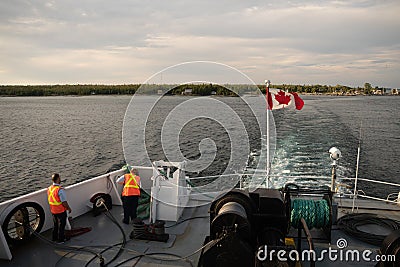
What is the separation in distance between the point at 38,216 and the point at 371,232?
5.89m

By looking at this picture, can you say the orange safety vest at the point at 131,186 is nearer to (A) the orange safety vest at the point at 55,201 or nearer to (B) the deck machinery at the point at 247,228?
(A) the orange safety vest at the point at 55,201

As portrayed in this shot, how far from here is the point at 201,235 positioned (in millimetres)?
5766

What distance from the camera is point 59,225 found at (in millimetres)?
5383

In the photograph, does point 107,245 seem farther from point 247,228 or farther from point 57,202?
point 247,228

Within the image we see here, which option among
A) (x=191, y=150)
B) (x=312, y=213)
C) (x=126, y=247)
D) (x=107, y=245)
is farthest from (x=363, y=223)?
(x=191, y=150)

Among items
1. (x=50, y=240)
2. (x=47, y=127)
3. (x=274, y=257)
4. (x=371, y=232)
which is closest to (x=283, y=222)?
(x=274, y=257)

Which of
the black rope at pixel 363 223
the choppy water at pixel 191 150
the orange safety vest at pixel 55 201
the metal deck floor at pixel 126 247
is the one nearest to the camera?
the metal deck floor at pixel 126 247

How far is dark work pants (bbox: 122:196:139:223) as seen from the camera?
6115 millimetres

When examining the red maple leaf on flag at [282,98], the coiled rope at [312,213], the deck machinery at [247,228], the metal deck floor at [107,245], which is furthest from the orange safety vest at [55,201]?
the red maple leaf on flag at [282,98]

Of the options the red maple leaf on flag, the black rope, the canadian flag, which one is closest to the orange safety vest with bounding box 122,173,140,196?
the canadian flag

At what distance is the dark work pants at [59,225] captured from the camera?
5339 mm

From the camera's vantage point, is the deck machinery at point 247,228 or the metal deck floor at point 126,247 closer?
the deck machinery at point 247,228

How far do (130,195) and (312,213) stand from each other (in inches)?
128

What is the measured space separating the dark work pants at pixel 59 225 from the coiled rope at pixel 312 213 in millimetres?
3765
